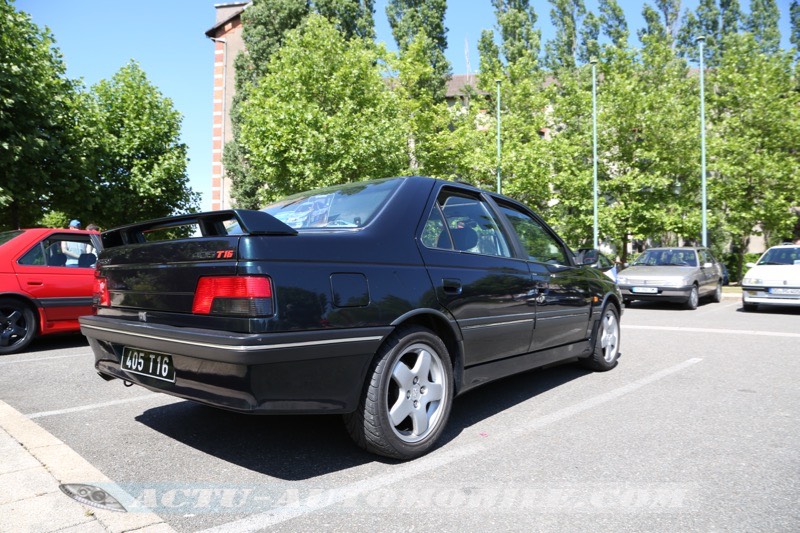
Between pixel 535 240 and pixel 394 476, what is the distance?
8.11 ft

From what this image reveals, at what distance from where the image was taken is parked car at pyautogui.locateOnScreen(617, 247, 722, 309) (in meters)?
13.3

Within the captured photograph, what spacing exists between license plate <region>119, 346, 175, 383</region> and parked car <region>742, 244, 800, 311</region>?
1301 cm

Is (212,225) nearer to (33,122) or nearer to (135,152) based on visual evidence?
(33,122)

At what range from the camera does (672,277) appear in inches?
530

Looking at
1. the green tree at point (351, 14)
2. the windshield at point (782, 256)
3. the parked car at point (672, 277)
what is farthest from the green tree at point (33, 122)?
the green tree at point (351, 14)

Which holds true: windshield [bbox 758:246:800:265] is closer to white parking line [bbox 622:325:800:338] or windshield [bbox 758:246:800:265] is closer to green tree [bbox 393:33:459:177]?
white parking line [bbox 622:325:800:338]

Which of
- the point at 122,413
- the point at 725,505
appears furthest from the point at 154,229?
the point at 725,505

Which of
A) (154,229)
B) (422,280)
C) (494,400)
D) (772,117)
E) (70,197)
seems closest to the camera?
(422,280)

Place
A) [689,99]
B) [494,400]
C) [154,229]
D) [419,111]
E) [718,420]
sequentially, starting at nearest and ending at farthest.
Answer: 1. [154,229]
2. [718,420]
3. [494,400]
4. [689,99]
5. [419,111]

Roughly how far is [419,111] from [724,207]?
13849 millimetres

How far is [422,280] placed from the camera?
3.23 m

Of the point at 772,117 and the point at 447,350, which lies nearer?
the point at 447,350

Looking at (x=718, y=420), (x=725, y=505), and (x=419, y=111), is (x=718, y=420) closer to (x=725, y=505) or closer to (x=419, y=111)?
(x=725, y=505)

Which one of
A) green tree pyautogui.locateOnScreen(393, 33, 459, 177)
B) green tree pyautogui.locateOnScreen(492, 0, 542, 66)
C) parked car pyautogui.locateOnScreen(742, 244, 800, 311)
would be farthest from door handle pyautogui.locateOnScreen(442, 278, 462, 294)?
green tree pyautogui.locateOnScreen(492, 0, 542, 66)
